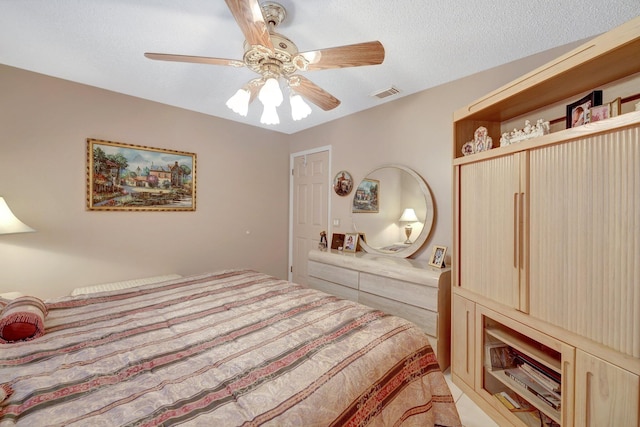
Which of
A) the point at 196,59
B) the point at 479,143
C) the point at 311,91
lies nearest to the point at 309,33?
the point at 311,91

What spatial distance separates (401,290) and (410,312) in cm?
19

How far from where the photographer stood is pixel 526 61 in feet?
6.48

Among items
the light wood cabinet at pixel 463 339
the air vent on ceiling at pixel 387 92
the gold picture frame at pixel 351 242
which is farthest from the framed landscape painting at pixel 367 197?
the light wood cabinet at pixel 463 339

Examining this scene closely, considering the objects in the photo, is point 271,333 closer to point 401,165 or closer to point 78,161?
point 401,165

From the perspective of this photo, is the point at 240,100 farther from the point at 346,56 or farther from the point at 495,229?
the point at 495,229

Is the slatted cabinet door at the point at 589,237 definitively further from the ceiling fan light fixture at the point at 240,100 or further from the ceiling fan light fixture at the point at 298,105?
the ceiling fan light fixture at the point at 240,100

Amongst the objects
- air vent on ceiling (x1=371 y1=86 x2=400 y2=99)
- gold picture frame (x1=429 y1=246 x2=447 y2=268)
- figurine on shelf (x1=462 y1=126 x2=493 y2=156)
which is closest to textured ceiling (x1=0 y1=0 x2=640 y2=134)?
air vent on ceiling (x1=371 y1=86 x2=400 y2=99)

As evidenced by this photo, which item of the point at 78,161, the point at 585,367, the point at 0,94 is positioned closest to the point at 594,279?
the point at 585,367

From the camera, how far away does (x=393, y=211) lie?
9.16ft

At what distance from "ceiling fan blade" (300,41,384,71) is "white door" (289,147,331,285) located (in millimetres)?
2064

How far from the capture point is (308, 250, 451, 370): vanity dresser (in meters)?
2.05

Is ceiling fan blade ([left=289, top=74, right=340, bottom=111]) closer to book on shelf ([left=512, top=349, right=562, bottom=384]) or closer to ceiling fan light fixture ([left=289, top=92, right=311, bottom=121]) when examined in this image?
ceiling fan light fixture ([left=289, top=92, right=311, bottom=121])

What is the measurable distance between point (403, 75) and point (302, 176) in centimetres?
206

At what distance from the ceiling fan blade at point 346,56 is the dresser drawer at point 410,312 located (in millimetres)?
1866
